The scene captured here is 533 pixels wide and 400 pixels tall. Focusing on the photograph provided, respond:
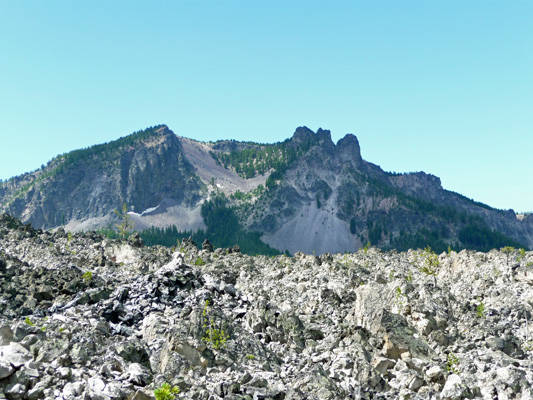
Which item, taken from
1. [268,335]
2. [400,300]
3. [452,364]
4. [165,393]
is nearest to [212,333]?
[268,335]

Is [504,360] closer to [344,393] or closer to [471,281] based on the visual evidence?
[344,393]

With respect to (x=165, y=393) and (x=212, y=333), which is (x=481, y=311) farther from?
(x=165, y=393)

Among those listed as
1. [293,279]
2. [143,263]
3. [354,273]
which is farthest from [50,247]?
[354,273]

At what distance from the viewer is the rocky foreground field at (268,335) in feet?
78.6

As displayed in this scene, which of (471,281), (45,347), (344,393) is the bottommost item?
(344,393)

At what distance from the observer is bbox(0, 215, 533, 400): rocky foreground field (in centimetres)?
2397

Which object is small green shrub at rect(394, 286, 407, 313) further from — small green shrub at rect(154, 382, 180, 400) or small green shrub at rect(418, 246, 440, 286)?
small green shrub at rect(154, 382, 180, 400)

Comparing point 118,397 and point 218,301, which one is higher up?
point 218,301

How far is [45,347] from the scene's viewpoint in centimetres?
2388

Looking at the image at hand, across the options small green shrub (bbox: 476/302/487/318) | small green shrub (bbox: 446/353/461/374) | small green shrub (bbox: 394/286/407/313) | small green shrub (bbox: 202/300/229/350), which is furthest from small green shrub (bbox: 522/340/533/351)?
small green shrub (bbox: 202/300/229/350)

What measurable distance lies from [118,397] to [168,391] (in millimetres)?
2175

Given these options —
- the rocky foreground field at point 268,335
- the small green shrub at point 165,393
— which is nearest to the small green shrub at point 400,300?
the rocky foreground field at point 268,335

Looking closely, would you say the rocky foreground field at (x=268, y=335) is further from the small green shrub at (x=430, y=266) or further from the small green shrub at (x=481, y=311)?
the small green shrub at (x=430, y=266)

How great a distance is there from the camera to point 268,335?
1341 inches
